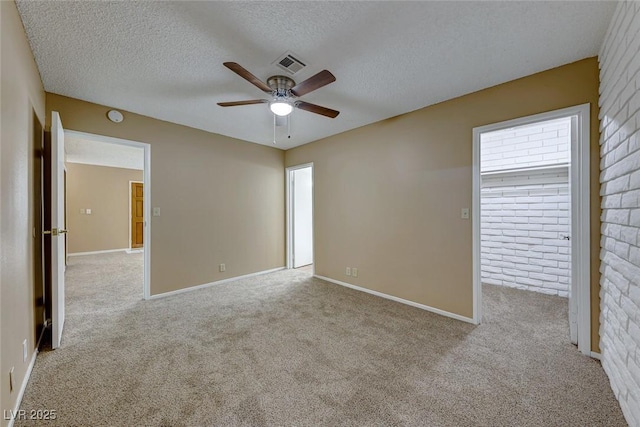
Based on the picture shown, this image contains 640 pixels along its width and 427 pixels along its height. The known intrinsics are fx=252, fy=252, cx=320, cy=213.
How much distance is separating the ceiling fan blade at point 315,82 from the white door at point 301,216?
287 cm

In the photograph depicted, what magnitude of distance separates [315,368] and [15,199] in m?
2.20

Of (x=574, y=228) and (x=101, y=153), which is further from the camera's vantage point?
(x=101, y=153)

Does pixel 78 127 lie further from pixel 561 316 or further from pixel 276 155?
pixel 561 316

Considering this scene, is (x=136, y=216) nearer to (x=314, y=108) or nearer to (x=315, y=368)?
(x=314, y=108)

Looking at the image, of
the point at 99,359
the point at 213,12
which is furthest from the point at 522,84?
the point at 99,359

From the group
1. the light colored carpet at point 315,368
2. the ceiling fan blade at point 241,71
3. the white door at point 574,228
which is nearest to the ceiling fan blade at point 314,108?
the ceiling fan blade at point 241,71

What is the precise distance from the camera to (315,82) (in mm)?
1855

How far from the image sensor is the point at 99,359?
194 centimetres

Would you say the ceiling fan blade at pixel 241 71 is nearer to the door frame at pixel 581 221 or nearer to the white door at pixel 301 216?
the door frame at pixel 581 221

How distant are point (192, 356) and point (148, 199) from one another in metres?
2.16

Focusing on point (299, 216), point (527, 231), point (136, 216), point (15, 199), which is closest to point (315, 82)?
point (15, 199)

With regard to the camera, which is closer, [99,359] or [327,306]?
[99,359]

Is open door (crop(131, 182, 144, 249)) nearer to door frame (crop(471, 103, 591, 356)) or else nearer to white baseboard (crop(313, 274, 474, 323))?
white baseboard (crop(313, 274, 474, 323))

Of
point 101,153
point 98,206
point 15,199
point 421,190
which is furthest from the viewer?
point 98,206
